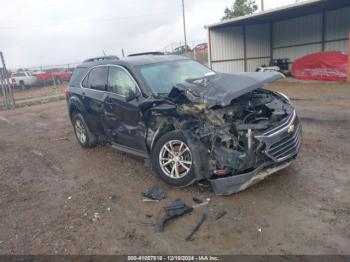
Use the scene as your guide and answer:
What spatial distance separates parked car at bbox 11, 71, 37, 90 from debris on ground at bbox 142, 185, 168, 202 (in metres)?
25.4

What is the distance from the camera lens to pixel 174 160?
4.37 metres

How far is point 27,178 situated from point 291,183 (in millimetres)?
4409

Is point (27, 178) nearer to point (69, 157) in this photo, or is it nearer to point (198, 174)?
point (69, 157)

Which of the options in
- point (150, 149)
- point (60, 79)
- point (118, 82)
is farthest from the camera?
point (60, 79)

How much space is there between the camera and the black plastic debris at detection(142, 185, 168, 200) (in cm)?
429

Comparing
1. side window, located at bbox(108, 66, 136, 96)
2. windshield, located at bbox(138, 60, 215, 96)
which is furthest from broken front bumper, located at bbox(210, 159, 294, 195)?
side window, located at bbox(108, 66, 136, 96)

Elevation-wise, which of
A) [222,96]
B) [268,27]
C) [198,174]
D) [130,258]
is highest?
[268,27]

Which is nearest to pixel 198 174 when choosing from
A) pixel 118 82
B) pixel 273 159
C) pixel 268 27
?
pixel 273 159

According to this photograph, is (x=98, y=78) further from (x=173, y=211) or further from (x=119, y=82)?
(x=173, y=211)

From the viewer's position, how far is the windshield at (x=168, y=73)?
4.94m

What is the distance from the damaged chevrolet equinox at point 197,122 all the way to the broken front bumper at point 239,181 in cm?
1

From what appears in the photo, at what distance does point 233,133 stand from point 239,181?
1.97 feet

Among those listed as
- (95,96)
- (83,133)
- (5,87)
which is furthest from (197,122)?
(5,87)

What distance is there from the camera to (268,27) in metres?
22.8
